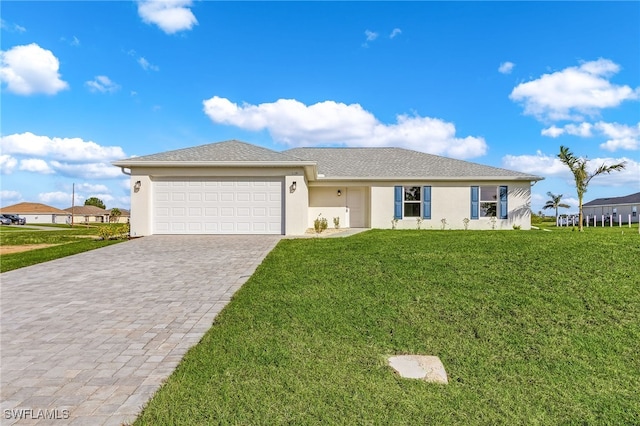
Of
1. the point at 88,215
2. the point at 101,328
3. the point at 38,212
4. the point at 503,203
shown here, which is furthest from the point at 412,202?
the point at 38,212

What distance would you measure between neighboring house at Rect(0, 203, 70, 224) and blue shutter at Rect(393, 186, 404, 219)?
7009 centimetres

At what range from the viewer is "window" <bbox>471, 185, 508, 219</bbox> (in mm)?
17547

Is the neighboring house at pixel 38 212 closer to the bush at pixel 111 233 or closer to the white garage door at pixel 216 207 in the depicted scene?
the bush at pixel 111 233

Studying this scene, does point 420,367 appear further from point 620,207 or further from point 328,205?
point 620,207

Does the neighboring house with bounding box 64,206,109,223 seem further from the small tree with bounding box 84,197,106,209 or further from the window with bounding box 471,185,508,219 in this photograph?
the window with bounding box 471,185,508,219

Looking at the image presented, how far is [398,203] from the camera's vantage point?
17.5 metres

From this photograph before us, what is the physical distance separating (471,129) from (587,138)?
5.82m

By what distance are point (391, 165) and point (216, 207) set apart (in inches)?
392

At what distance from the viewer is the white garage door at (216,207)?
46.8 feet

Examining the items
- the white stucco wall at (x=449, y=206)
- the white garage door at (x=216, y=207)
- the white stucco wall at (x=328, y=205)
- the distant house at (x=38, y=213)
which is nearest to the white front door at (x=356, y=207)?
the white stucco wall at (x=328, y=205)

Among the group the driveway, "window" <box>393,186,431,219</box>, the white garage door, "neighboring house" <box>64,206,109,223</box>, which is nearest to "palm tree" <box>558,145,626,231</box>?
"window" <box>393,186,431,219</box>

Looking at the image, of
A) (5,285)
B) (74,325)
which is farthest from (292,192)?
(74,325)

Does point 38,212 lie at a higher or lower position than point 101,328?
higher

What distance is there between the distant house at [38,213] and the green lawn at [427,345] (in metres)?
74.8
